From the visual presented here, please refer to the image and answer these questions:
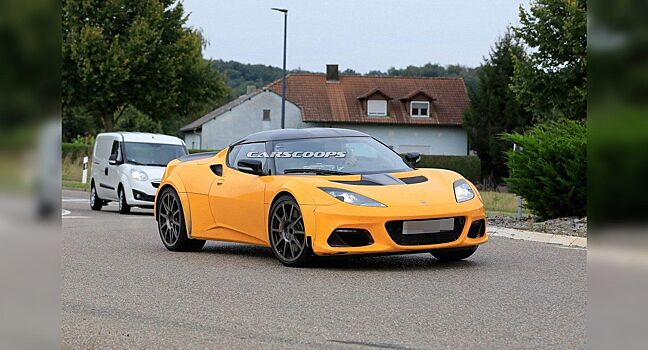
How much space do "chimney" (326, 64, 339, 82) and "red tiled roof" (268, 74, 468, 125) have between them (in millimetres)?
390

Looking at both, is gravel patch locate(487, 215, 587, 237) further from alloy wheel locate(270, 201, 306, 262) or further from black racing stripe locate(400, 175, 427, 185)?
alloy wheel locate(270, 201, 306, 262)

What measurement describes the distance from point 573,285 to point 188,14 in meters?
49.1

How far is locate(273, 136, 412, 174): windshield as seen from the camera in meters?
11.0

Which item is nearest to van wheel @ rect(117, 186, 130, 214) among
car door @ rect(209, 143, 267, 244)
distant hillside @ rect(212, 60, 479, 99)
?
car door @ rect(209, 143, 267, 244)

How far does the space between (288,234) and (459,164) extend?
5305 centimetres

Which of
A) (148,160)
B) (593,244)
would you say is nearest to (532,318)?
(593,244)

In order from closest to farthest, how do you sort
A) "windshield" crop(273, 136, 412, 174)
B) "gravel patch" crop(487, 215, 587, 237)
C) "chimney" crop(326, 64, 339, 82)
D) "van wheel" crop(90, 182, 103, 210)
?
"windshield" crop(273, 136, 412, 174)
"gravel patch" crop(487, 215, 587, 237)
"van wheel" crop(90, 182, 103, 210)
"chimney" crop(326, 64, 339, 82)

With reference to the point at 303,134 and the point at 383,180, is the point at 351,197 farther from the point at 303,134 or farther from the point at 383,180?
the point at 303,134

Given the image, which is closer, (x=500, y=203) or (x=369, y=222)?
(x=369, y=222)

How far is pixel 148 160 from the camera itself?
23.2 meters

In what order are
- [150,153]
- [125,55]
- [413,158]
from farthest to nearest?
[125,55] → [150,153] → [413,158]

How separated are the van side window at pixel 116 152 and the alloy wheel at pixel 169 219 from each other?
35.0 feet

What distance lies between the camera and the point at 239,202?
11305 millimetres

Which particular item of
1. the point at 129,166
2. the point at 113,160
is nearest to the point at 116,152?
the point at 113,160
